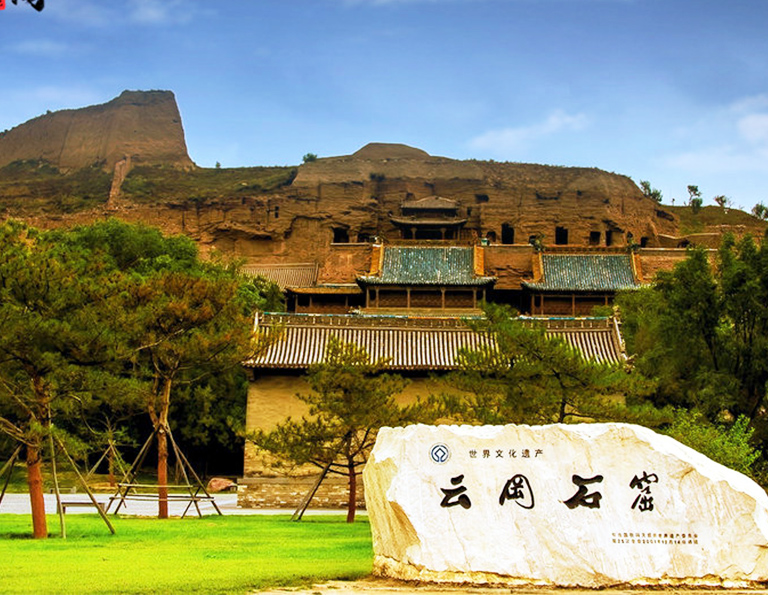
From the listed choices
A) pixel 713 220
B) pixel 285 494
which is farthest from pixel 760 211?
pixel 285 494

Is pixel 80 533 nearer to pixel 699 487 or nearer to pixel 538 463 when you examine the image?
pixel 538 463

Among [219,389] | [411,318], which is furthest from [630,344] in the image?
[219,389]

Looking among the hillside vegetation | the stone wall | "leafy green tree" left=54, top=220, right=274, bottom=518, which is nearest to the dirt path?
"leafy green tree" left=54, top=220, right=274, bottom=518

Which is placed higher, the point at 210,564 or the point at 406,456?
the point at 406,456

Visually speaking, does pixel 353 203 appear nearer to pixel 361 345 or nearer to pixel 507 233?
pixel 507 233

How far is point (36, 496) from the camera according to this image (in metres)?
13.7

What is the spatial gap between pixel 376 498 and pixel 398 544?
0.47 meters

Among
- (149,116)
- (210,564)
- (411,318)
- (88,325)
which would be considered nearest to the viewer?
(210,564)

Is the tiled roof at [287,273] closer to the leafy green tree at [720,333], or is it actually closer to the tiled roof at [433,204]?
the tiled roof at [433,204]

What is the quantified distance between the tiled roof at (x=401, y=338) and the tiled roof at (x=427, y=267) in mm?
14735

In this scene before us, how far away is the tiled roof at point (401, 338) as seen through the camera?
26.1m

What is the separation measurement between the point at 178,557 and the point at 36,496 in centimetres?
373

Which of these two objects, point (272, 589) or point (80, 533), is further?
point (80, 533)

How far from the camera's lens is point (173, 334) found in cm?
1853
